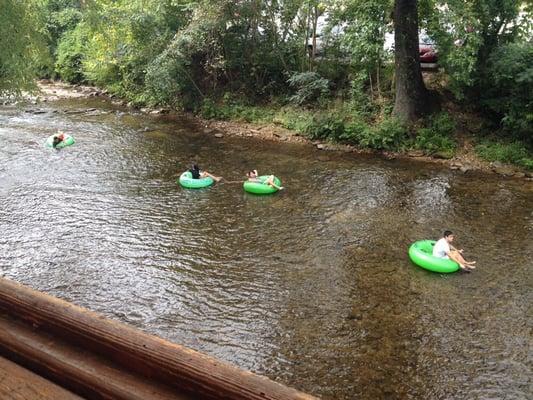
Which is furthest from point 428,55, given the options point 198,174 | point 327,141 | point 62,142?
point 62,142

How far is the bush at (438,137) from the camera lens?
1559cm

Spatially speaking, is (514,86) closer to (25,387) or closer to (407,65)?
(407,65)

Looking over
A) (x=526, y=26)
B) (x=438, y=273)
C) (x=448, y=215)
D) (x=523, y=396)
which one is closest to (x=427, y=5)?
(x=526, y=26)

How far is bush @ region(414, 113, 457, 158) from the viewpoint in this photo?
15.6 m

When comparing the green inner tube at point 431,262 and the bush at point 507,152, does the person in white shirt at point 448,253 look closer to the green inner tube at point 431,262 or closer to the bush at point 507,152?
the green inner tube at point 431,262

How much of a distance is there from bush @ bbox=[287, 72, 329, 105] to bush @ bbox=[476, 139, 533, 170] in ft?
20.5

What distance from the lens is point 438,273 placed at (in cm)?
957

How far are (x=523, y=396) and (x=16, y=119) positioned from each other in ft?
74.0

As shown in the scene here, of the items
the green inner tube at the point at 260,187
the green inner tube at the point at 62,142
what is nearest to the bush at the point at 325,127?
the green inner tube at the point at 260,187

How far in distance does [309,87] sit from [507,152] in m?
7.62

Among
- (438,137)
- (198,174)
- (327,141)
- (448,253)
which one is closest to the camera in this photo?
(448,253)

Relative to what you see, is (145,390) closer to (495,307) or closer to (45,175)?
(495,307)

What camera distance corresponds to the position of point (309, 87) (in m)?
19.0

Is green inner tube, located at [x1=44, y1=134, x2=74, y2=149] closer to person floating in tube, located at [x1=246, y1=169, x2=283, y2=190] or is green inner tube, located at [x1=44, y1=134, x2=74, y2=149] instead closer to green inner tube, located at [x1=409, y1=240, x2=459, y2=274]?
person floating in tube, located at [x1=246, y1=169, x2=283, y2=190]
